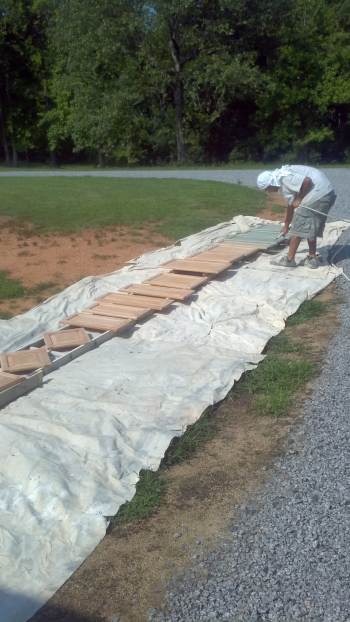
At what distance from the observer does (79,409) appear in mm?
4094

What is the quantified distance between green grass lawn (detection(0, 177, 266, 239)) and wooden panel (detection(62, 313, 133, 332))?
4238 millimetres

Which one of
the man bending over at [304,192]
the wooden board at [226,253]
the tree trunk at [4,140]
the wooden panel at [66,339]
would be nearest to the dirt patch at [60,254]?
the wooden board at [226,253]

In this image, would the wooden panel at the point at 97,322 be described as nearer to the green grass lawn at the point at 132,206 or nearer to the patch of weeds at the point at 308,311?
the patch of weeds at the point at 308,311

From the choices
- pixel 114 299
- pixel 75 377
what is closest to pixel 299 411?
pixel 75 377

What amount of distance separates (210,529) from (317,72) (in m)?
30.7

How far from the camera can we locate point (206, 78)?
87.2 feet

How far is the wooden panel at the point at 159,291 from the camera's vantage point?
21.1 ft

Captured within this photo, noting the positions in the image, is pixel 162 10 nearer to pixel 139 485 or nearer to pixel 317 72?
pixel 317 72

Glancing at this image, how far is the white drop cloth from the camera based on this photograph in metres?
2.85

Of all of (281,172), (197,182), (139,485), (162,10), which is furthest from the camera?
(162,10)

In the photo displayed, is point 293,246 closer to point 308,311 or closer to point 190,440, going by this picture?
point 308,311

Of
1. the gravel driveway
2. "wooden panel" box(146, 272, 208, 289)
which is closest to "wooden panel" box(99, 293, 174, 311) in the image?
"wooden panel" box(146, 272, 208, 289)

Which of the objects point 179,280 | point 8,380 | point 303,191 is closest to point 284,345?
point 179,280

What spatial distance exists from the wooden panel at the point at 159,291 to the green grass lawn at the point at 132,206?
3.16 meters
